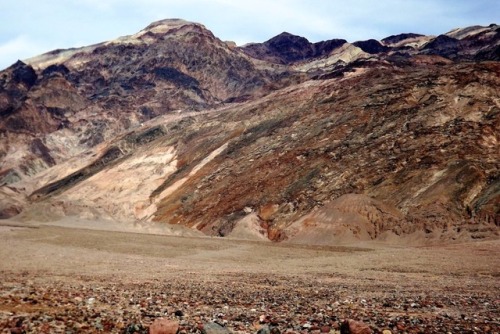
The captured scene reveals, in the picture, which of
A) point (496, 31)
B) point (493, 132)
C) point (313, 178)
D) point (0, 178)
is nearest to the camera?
point (493, 132)

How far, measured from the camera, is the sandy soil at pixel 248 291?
32.9 feet

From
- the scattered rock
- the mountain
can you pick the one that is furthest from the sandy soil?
the mountain

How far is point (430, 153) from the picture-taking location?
192ft

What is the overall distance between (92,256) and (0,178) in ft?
405

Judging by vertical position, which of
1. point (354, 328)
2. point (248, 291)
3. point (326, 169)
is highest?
point (326, 169)

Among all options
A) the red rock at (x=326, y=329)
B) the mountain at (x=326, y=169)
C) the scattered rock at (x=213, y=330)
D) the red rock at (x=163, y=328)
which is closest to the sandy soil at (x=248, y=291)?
the red rock at (x=326, y=329)

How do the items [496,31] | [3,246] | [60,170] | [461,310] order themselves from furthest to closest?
1. [496,31]
2. [60,170]
3. [3,246]
4. [461,310]

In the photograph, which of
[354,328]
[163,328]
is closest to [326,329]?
[354,328]

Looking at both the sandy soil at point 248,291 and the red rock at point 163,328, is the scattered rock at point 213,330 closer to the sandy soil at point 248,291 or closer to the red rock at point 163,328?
the red rock at point 163,328

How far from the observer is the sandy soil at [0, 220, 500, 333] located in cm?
1004

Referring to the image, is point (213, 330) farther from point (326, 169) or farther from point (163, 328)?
point (326, 169)

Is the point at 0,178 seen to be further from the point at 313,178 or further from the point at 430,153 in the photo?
the point at 430,153

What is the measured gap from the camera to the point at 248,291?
17.0 metres

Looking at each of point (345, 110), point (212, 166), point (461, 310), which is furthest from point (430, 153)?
point (461, 310)
